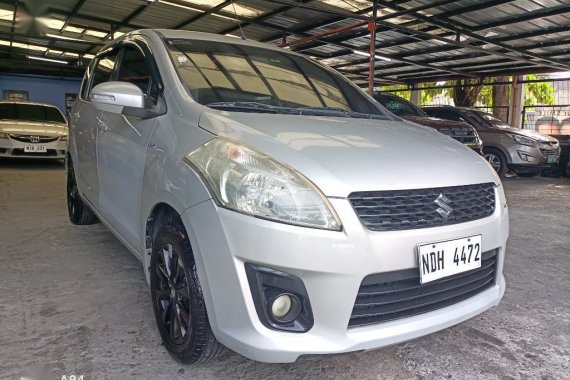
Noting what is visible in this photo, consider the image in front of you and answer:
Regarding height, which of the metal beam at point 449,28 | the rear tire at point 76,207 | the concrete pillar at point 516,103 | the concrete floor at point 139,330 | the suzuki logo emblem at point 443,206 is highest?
the metal beam at point 449,28

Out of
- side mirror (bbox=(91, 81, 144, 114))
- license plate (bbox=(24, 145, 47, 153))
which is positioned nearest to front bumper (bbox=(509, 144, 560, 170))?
side mirror (bbox=(91, 81, 144, 114))

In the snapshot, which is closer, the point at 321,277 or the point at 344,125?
the point at 321,277

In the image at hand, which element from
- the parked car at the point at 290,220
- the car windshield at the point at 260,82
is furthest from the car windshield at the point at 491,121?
the parked car at the point at 290,220

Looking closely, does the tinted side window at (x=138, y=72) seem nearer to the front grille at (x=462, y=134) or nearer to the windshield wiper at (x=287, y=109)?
the windshield wiper at (x=287, y=109)

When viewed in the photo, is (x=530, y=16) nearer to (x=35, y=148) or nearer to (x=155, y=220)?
(x=155, y=220)

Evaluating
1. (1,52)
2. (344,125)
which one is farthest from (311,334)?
(1,52)

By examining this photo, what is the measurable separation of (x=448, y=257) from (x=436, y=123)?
641cm

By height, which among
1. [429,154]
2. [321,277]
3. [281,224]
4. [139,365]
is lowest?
[139,365]

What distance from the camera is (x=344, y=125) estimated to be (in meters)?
2.00

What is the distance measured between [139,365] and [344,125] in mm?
1329

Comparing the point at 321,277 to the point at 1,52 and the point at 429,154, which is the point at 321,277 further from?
the point at 1,52

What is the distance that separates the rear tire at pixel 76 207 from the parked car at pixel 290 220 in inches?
66.7

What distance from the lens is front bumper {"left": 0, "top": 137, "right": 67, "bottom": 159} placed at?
7605 millimetres

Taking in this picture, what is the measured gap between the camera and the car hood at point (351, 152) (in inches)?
58.3
